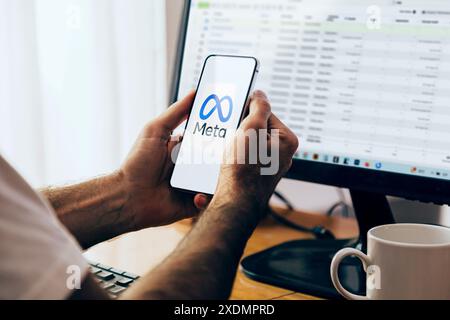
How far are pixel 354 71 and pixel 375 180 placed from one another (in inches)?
5.2

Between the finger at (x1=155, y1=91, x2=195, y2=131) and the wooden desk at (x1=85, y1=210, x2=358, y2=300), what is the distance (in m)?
0.17

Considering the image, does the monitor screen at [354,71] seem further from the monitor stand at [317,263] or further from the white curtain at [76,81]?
the white curtain at [76,81]

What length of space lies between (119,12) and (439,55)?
0.59 meters

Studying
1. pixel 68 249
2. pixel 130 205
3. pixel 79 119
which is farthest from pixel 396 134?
pixel 79 119

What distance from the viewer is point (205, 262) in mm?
491

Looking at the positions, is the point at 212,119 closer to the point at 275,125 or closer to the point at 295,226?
the point at 275,125

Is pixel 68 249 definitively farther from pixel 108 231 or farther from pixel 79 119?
pixel 79 119

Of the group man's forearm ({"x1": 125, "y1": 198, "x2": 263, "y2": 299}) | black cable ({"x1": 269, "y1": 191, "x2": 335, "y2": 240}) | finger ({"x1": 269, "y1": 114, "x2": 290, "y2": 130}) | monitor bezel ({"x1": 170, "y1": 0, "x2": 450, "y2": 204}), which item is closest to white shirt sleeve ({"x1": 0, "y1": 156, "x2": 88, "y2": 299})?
man's forearm ({"x1": 125, "y1": 198, "x2": 263, "y2": 299})

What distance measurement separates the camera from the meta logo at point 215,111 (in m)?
0.69

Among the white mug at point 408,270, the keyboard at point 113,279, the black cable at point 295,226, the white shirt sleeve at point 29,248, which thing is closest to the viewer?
the white shirt sleeve at point 29,248

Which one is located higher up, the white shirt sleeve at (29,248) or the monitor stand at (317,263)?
the white shirt sleeve at (29,248)

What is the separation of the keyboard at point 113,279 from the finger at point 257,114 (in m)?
0.19

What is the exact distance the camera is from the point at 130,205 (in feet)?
2.47


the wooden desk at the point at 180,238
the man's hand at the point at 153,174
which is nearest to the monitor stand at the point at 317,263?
the wooden desk at the point at 180,238
